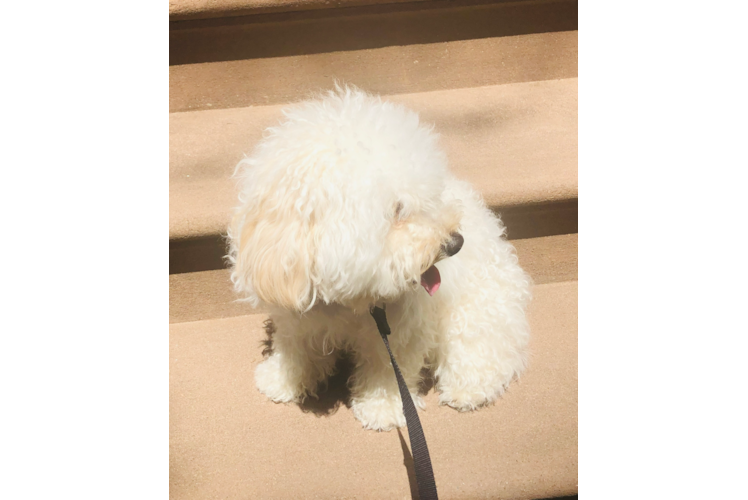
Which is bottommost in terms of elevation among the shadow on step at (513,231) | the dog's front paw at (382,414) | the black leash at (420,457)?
the black leash at (420,457)

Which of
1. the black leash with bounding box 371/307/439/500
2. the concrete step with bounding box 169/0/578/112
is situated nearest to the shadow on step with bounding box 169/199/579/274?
the concrete step with bounding box 169/0/578/112

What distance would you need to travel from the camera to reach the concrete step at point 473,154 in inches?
74.3

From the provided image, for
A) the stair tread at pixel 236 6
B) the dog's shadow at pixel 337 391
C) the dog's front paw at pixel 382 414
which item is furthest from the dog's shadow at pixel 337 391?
the stair tread at pixel 236 6

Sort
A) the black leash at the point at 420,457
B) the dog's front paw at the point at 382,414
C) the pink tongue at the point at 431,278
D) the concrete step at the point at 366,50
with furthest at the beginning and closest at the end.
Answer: the concrete step at the point at 366,50 < the dog's front paw at the point at 382,414 < the pink tongue at the point at 431,278 < the black leash at the point at 420,457

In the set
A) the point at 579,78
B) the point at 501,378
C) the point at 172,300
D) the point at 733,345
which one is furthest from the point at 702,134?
the point at 172,300

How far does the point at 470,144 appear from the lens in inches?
83.0

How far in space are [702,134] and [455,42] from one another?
1.10 meters

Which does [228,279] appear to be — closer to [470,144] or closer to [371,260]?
[371,260]

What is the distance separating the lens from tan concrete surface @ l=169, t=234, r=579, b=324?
196cm

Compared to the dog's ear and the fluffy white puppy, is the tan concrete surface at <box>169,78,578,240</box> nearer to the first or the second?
the fluffy white puppy

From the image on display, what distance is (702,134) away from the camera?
1.94 metres

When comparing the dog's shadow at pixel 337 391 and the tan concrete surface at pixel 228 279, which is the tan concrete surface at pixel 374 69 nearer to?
the tan concrete surface at pixel 228 279

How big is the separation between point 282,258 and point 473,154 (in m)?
1.20

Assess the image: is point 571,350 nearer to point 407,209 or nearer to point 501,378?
point 501,378
